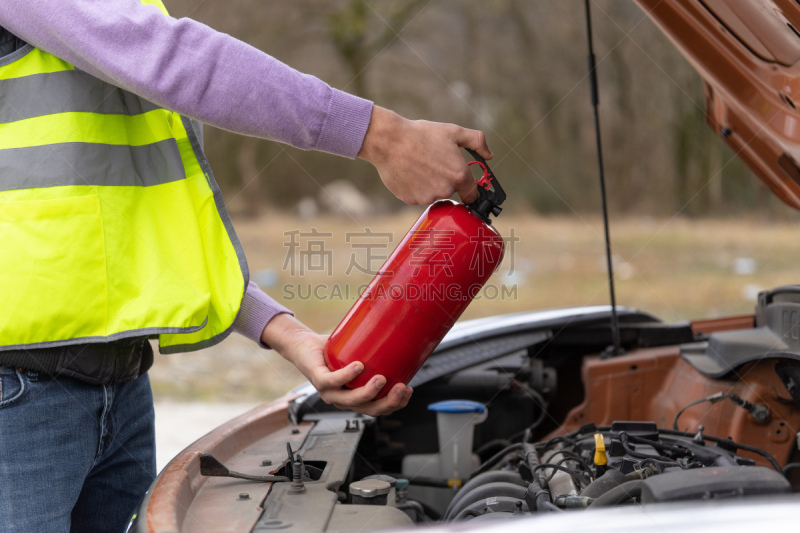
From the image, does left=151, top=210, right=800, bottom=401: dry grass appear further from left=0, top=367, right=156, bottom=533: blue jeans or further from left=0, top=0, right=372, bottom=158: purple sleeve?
left=0, top=0, right=372, bottom=158: purple sleeve

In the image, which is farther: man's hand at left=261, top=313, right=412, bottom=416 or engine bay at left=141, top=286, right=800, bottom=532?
man's hand at left=261, top=313, right=412, bottom=416

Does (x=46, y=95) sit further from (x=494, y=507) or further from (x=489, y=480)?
(x=489, y=480)

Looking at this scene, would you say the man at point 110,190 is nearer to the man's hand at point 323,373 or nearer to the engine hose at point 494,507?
the man's hand at point 323,373

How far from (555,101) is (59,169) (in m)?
10.7

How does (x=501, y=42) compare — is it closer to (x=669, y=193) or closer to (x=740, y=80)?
(x=669, y=193)

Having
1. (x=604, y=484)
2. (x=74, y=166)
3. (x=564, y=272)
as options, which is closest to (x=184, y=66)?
(x=74, y=166)

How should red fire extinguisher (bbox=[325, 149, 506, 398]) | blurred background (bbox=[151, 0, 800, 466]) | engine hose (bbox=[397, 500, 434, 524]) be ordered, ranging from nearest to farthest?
red fire extinguisher (bbox=[325, 149, 506, 398]) < engine hose (bbox=[397, 500, 434, 524]) < blurred background (bbox=[151, 0, 800, 466])

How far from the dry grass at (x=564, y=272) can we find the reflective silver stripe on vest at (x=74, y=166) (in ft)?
12.4

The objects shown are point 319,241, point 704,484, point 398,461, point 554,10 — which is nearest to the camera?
point 704,484

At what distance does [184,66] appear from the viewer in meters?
1.08

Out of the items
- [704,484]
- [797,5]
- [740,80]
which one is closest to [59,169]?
[704,484]

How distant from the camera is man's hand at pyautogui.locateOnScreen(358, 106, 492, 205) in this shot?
1.20 metres

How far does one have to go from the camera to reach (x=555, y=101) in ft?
36.4

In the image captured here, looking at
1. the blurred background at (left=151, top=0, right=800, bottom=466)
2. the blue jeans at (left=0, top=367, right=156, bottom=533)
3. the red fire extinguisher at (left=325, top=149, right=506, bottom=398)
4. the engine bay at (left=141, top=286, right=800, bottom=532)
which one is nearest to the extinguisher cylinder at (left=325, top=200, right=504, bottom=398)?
the red fire extinguisher at (left=325, top=149, right=506, bottom=398)
